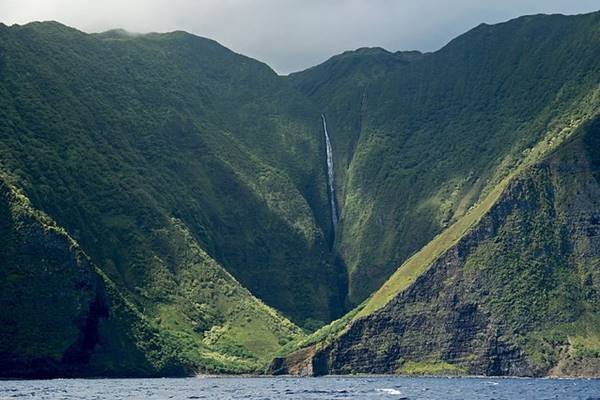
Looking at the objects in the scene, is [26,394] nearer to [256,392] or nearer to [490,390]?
[256,392]

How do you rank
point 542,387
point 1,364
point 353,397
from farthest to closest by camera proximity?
point 1,364
point 542,387
point 353,397

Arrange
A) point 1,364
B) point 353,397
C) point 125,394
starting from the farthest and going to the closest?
point 1,364, point 125,394, point 353,397

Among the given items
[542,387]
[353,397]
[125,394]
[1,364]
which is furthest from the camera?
[1,364]

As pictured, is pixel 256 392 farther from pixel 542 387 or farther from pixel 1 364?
pixel 1 364

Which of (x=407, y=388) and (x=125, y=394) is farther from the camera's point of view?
(x=407, y=388)

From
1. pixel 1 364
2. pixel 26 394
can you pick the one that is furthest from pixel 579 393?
pixel 1 364

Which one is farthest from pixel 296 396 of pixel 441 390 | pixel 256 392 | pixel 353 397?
pixel 441 390

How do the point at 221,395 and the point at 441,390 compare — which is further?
the point at 441,390

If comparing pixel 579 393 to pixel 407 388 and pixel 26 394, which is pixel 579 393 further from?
pixel 26 394
